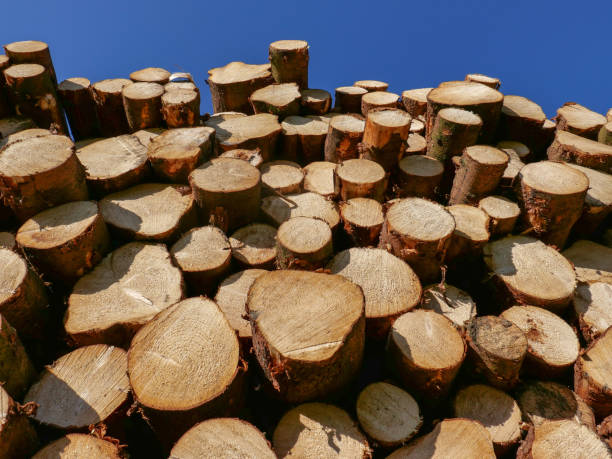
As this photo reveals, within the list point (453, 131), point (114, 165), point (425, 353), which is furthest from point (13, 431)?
point (453, 131)

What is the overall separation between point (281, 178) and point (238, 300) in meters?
1.96

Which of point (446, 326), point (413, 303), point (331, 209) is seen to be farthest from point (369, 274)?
point (331, 209)

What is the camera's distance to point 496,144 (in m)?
5.12

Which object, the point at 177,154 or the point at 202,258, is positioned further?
the point at 177,154

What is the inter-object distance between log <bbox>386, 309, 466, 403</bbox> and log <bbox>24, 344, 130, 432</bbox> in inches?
71.8

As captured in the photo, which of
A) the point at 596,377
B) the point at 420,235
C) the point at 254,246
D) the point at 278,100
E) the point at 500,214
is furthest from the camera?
the point at 278,100

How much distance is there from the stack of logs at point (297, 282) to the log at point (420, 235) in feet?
0.06

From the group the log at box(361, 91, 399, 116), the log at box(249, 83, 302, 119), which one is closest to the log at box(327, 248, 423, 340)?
the log at box(361, 91, 399, 116)

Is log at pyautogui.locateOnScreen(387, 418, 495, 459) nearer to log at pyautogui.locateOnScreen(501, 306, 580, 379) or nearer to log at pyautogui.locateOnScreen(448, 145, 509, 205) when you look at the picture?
log at pyautogui.locateOnScreen(501, 306, 580, 379)

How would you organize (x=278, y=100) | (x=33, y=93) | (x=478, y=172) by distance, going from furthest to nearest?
(x=278, y=100) < (x=33, y=93) < (x=478, y=172)

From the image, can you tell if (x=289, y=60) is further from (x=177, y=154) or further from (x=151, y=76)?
(x=177, y=154)

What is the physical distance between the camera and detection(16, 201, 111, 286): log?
9.48ft

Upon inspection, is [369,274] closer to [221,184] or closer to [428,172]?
[221,184]

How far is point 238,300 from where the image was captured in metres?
3.06
